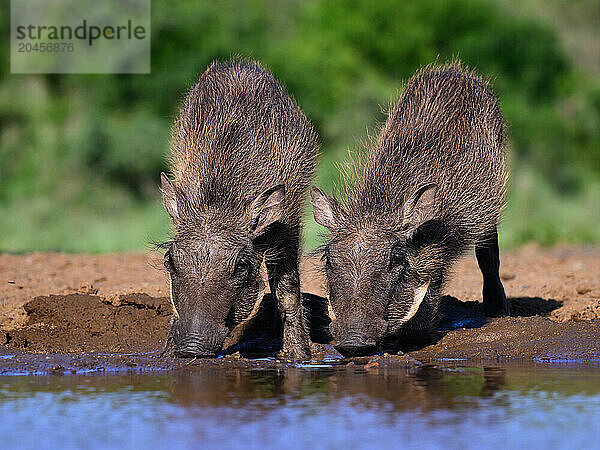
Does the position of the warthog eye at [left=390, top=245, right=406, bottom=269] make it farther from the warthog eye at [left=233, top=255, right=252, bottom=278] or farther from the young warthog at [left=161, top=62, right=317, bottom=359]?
the warthog eye at [left=233, top=255, right=252, bottom=278]

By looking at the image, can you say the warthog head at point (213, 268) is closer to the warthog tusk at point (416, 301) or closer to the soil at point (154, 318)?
the soil at point (154, 318)

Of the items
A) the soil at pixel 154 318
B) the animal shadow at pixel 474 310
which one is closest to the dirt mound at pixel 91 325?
the soil at pixel 154 318

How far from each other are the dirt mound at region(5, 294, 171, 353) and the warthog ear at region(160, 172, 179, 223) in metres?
1.08

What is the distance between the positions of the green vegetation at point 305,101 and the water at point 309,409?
10.2 meters

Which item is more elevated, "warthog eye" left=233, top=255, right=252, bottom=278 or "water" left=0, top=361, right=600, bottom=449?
"warthog eye" left=233, top=255, right=252, bottom=278

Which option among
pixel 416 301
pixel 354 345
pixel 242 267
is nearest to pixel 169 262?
pixel 242 267

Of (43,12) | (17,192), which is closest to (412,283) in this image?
(17,192)

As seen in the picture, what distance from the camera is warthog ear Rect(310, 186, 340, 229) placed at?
7621mm

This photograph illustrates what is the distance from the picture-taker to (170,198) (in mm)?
7656

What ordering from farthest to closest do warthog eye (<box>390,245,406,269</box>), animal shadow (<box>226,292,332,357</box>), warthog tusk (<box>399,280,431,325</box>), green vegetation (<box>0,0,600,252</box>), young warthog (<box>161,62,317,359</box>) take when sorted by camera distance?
green vegetation (<box>0,0,600,252</box>)
animal shadow (<box>226,292,332,357</box>)
warthog tusk (<box>399,280,431,325</box>)
warthog eye (<box>390,245,406,269</box>)
young warthog (<box>161,62,317,359</box>)

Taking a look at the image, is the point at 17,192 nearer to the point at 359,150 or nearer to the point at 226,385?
the point at 359,150

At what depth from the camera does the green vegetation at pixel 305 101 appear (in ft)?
66.0

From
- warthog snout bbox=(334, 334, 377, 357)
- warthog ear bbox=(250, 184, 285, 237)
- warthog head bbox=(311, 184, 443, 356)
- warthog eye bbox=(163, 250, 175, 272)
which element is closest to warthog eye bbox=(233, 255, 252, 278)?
warthog ear bbox=(250, 184, 285, 237)

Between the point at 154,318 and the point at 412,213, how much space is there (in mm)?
2471
